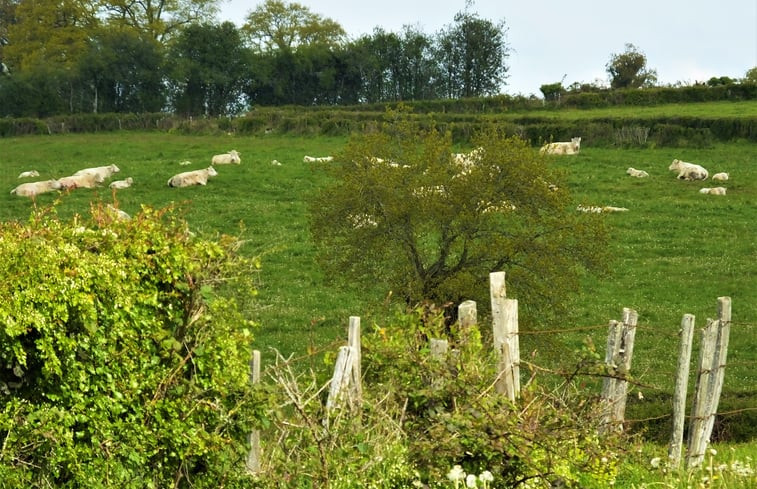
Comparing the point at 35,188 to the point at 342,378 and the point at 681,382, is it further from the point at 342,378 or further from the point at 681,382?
the point at 681,382

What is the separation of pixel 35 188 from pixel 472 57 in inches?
1965

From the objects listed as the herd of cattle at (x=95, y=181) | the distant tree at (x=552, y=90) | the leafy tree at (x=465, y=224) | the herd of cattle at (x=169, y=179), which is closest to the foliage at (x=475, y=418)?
the leafy tree at (x=465, y=224)

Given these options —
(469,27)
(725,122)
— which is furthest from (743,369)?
(469,27)

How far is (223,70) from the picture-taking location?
255 ft

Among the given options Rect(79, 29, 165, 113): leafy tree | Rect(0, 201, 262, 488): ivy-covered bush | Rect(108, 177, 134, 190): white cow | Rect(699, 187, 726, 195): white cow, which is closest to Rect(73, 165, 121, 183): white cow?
Rect(108, 177, 134, 190): white cow

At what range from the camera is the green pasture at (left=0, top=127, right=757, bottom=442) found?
2041 cm

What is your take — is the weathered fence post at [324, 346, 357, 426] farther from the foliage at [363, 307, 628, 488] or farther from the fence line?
the foliage at [363, 307, 628, 488]

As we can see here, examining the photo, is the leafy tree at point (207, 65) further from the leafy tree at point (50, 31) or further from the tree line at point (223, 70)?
the leafy tree at point (50, 31)

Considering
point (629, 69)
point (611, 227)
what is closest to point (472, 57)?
point (629, 69)

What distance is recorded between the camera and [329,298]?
26234mm

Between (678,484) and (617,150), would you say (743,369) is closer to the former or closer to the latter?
(678,484)

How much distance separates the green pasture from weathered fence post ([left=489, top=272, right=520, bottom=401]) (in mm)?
2284

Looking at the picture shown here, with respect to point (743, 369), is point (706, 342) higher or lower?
higher

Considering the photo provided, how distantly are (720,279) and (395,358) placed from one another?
801 inches
